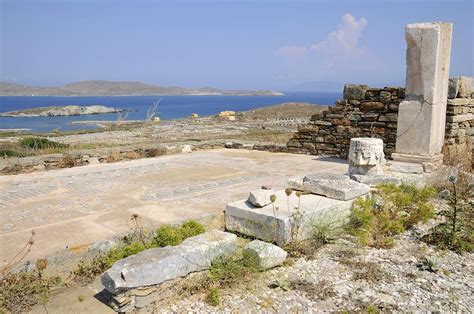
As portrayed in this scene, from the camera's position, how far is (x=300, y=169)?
8.82 m

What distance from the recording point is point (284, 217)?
4758mm

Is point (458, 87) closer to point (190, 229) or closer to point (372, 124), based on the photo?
point (372, 124)

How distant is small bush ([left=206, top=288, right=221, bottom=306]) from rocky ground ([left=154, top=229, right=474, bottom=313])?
0.04 m

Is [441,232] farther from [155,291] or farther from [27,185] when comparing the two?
[27,185]

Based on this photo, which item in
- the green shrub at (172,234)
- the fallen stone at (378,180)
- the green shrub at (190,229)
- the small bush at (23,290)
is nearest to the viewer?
the small bush at (23,290)

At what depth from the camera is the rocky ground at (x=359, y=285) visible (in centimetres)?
352

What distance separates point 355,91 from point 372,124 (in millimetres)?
889

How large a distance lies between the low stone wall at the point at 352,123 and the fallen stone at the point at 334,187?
4073 millimetres

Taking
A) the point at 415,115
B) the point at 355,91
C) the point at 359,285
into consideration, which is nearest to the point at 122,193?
the point at 359,285

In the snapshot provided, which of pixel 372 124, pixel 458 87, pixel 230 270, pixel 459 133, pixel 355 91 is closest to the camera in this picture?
pixel 230 270

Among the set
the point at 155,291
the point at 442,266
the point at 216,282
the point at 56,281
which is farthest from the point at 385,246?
the point at 56,281

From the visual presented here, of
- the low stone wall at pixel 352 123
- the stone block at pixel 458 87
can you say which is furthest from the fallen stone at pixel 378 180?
the stone block at pixel 458 87

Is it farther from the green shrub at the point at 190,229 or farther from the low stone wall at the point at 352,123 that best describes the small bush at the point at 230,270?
the low stone wall at the point at 352,123

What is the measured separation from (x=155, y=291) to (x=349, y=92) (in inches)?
310
